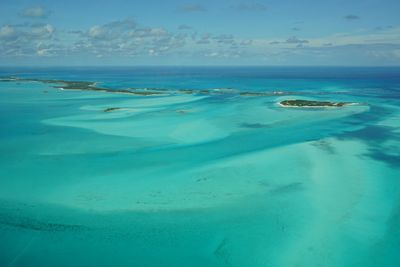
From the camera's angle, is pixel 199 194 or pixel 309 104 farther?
pixel 309 104

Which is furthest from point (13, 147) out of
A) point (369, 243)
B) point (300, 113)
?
point (300, 113)

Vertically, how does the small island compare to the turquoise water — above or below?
above

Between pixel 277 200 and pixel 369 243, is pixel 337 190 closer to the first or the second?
pixel 277 200

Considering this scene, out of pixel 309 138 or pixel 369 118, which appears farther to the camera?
pixel 369 118

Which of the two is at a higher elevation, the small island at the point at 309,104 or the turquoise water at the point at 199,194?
the small island at the point at 309,104

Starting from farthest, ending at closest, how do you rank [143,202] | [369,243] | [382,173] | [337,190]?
[382,173] → [337,190] → [143,202] → [369,243]

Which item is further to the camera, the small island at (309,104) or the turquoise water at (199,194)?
the small island at (309,104)

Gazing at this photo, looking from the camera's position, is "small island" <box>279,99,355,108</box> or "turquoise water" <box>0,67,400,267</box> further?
"small island" <box>279,99,355,108</box>

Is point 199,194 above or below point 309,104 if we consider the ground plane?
below
